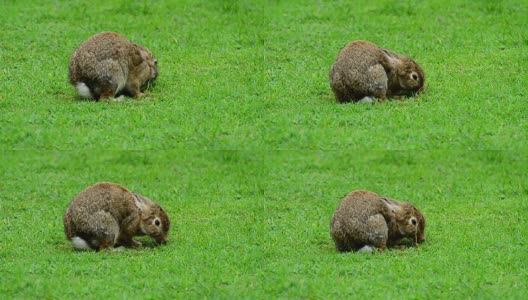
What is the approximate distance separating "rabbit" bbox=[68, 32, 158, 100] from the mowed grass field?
0.24 m

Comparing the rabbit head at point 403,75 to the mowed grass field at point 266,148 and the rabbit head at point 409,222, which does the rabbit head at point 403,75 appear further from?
the rabbit head at point 409,222

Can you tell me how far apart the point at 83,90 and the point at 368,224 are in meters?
4.66

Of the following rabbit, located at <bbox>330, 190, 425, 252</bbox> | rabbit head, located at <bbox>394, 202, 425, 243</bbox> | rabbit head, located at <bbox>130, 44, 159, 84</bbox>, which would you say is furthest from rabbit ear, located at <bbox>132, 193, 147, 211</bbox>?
rabbit head, located at <bbox>394, 202, 425, 243</bbox>

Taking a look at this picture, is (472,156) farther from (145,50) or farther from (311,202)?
(145,50)

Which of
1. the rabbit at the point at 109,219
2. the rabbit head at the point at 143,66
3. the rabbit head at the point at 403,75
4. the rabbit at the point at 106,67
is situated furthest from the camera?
the rabbit head at the point at 143,66

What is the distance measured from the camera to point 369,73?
18.1m

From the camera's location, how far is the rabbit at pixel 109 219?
1628cm

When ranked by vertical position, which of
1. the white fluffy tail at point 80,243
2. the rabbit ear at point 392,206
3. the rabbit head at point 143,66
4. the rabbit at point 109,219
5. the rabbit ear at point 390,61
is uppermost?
the rabbit ear at point 390,61

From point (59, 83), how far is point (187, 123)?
2.50m

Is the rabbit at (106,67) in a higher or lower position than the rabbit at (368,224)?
higher

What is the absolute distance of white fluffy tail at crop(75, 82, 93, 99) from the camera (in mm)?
18172

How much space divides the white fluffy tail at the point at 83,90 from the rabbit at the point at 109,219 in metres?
1.99

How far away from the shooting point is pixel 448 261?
53.5 ft

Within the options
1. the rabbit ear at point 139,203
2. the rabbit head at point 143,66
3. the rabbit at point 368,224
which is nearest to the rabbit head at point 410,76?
the rabbit at point 368,224
